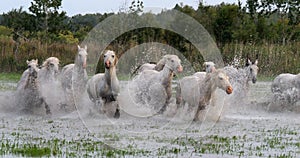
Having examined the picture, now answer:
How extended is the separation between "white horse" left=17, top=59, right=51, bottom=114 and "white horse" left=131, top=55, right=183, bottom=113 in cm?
259

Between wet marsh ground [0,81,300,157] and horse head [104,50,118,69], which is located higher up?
horse head [104,50,118,69]

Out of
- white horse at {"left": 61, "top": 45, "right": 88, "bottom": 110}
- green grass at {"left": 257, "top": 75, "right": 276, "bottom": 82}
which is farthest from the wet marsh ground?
green grass at {"left": 257, "top": 75, "right": 276, "bottom": 82}

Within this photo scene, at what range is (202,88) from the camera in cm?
1435

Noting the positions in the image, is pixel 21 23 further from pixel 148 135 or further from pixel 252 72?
pixel 148 135

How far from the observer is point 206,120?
14.4m

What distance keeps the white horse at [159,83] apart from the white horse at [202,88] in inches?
20.8

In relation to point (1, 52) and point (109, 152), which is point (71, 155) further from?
point (1, 52)

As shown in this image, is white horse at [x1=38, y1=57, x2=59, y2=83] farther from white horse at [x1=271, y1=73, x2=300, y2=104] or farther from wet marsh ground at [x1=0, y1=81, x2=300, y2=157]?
white horse at [x1=271, y1=73, x2=300, y2=104]

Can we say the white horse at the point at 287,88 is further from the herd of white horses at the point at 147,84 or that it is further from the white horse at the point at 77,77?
the white horse at the point at 77,77

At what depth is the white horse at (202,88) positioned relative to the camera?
13.9 metres

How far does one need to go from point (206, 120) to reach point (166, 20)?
1497 centimetres

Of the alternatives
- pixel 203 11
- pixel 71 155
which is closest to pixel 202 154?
pixel 71 155

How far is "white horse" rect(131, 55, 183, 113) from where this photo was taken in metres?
15.3

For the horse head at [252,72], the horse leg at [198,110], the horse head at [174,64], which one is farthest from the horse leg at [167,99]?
the horse head at [252,72]
